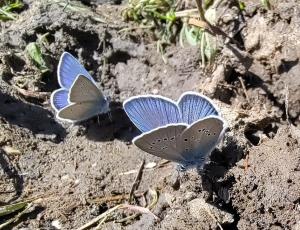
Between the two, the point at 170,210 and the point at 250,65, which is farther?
the point at 250,65

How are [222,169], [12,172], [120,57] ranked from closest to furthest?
[222,169] < [12,172] < [120,57]

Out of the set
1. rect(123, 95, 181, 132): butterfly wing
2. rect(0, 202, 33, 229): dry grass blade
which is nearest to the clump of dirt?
rect(123, 95, 181, 132): butterfly wing

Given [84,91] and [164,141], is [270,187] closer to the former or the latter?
[164,141]

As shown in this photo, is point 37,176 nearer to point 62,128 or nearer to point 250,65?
point 62,128

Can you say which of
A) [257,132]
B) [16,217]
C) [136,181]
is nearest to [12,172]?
[16,217]

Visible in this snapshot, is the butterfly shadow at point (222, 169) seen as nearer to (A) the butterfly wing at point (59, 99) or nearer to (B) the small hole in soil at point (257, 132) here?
(B) the small hole in soil at point (257, 132)

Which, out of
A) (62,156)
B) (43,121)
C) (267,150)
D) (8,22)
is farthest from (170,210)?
(8,22)
